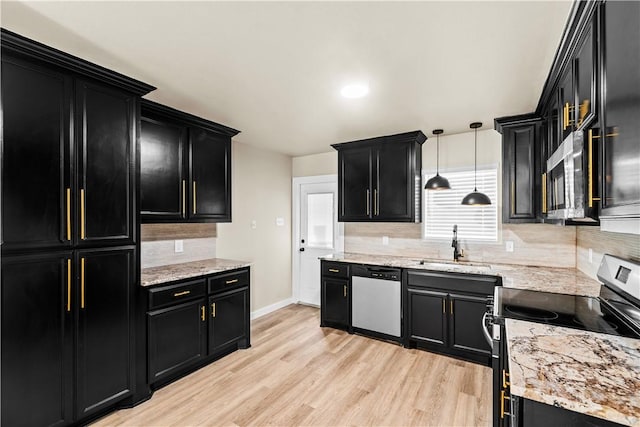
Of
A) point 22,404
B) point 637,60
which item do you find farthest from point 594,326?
point 22,404

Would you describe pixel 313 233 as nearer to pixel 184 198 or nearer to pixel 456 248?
pixel 456 248

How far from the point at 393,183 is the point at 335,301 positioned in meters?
1.69

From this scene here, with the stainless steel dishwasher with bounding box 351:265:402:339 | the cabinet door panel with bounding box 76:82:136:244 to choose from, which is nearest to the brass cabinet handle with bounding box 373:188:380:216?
the stainless steel dishwasher with bounding box 351:265:402:339

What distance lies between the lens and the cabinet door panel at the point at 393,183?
3779 millimetres

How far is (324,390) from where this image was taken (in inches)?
105

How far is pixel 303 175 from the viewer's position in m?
5.19

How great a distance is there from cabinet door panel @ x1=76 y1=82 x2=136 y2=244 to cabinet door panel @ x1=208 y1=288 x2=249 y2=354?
3.67 ft

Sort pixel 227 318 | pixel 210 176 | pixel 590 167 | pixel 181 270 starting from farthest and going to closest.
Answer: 1. pixel 210 176
2. pixel 227 318
3. pixel 181 270
4. pixel 590 167

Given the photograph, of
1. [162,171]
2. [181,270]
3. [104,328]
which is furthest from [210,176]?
[104,328]

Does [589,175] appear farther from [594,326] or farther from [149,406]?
[149,406]

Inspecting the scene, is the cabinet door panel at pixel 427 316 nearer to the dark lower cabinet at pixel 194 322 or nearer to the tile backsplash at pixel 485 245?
the tile backsplash at pixel 485 245

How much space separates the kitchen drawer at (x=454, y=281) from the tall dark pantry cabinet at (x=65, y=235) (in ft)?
8.93

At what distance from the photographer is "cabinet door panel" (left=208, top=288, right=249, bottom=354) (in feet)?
10.1

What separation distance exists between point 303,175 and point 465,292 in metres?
3.05
